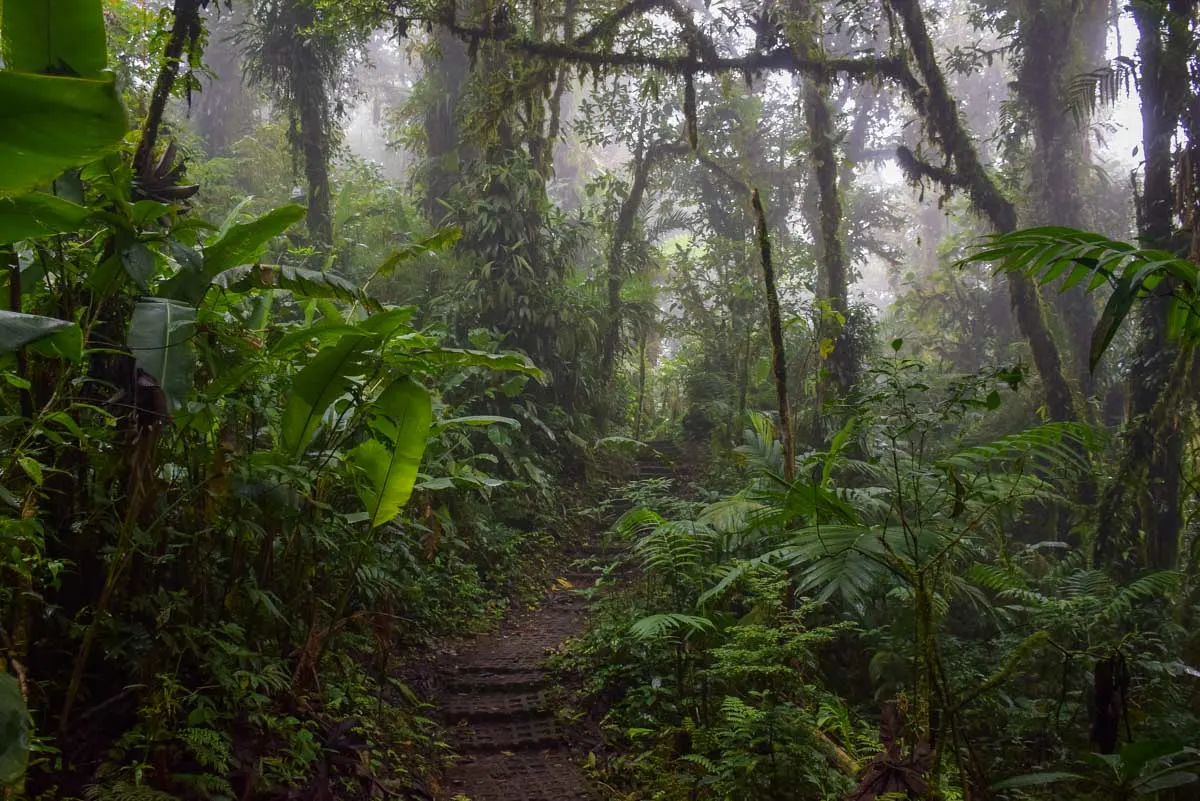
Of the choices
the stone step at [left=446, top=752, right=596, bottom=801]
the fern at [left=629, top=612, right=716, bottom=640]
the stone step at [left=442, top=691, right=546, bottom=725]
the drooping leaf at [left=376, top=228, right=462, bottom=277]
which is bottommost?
→ the stone step at [left=446, top=752, right=596, bottom=801]

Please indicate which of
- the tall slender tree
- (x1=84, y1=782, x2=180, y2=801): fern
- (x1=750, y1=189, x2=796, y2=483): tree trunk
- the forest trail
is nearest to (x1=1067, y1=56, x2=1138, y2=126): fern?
(x1=750, y1=189, x2=796, y2=483): tree trunk

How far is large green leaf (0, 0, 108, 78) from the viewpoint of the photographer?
202cm

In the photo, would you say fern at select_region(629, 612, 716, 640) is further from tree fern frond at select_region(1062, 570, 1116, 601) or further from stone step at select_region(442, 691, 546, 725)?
tree fern frond at select_region(1062, 570, 1116, 601)

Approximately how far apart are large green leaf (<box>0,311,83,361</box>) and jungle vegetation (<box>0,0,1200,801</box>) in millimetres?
12

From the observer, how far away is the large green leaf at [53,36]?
202cm

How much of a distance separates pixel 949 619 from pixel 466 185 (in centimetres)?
790

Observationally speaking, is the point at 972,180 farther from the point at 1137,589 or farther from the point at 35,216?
the point at 35,216

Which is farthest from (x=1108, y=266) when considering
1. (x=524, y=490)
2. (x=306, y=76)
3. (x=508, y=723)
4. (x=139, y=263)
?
(x=306, y=76)

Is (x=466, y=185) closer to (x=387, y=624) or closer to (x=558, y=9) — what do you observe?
(x=558, y=9)

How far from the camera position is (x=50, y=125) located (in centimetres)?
150

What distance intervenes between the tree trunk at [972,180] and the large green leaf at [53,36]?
8.60 metres

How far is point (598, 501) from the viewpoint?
30.5 ft

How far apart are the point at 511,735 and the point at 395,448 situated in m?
2.07

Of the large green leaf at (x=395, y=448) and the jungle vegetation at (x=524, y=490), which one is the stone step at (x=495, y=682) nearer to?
the jungle vegetation at (x=524, y=490)
